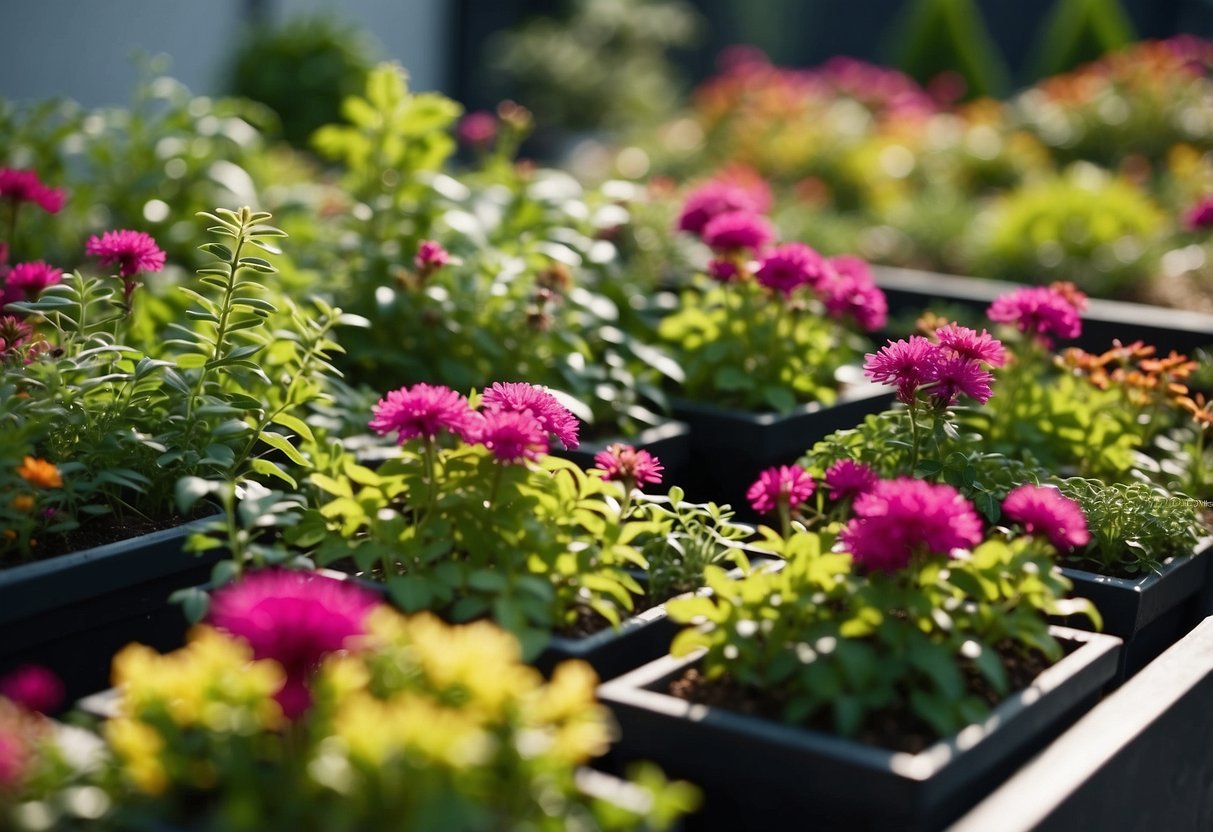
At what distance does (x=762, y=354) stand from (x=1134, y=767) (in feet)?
5.64

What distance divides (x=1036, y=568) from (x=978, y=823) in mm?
468

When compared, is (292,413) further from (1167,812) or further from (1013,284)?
(1013,284)

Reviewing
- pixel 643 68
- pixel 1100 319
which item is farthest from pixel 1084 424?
pixel 643 68

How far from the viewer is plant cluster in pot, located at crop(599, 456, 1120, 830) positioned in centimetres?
194

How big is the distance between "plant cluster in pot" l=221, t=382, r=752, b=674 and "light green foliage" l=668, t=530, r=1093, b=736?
160 millimetres

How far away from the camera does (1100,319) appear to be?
14.8 ft

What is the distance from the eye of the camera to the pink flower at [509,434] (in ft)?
6.95

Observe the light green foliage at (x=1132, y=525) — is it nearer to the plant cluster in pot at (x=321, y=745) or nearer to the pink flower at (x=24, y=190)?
the plant cluster in pot at (x=321, y=745)

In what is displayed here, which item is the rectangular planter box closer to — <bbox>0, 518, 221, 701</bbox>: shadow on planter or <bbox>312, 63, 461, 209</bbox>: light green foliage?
<bbox>0, 518, 221, 701</bbox>: shadow on planter

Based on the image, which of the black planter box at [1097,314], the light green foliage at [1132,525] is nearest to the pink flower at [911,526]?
the light green foliage at [1132,525]

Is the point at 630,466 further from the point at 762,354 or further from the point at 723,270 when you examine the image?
the point at 762,354

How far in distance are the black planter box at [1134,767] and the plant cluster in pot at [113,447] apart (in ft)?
4.49

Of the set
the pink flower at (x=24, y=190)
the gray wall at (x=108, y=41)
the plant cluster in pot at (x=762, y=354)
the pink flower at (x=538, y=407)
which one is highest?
the pink flower at (x=538, y=407)

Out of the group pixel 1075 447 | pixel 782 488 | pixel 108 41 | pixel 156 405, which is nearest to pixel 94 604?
pixel 156 405
